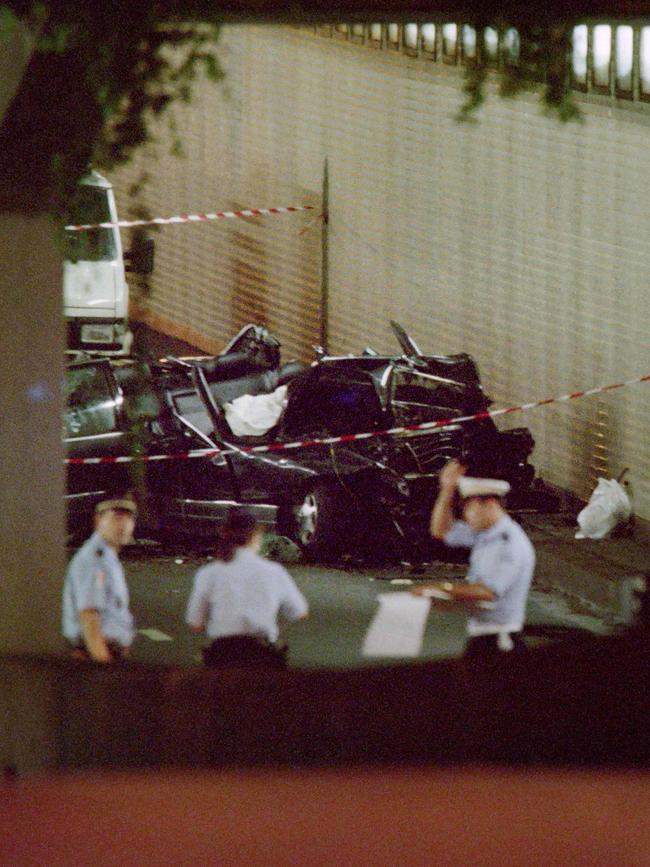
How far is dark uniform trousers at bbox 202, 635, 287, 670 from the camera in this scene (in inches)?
263

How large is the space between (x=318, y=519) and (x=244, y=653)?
17.3ft

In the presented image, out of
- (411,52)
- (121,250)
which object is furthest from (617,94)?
(121,250)

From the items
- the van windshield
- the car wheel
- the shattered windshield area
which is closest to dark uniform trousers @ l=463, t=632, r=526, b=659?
the van windshield

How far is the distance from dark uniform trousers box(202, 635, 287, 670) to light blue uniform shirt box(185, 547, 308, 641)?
3 cm

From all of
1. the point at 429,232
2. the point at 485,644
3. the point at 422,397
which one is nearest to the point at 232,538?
the point at 485,644

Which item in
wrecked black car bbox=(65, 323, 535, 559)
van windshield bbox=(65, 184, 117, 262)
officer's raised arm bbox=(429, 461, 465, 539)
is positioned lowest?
wrecked black car bbox=(65, 323, 535, 559)

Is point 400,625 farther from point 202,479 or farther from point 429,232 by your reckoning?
point 429,232

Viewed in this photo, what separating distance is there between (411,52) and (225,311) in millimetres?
5292

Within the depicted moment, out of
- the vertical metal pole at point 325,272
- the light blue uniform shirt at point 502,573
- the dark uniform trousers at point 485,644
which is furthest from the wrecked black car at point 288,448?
the vertical metal pole at point 325,272

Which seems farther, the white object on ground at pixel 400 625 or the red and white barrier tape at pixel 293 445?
the red and white barrier tape at pixel 293 445

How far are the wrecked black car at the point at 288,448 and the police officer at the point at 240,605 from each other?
493 centimetres

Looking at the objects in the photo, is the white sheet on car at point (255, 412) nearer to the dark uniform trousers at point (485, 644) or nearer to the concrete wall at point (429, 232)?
the concrete wall at point (429, 232)

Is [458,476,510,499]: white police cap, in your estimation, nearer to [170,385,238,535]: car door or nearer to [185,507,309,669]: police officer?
[185,507,309,669]: police officer

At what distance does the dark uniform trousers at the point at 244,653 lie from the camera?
6684mm
